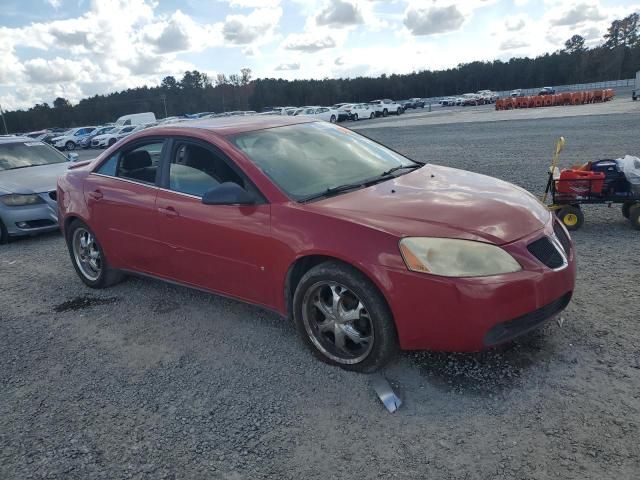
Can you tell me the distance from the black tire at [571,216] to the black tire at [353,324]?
376 cm

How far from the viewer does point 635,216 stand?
557 centimetres

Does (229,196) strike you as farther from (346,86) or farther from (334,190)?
(346,86)

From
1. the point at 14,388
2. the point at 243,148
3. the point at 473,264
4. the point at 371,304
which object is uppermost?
the point at 243,148

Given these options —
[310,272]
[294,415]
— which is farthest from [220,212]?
[294,415]

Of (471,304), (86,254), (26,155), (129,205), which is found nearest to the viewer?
(471,304)

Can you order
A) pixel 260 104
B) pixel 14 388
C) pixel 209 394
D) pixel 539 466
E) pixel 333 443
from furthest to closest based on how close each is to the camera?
pixel 260 104
pixel 14 388
pixel 209 394
pixel 333 443
pixel 539 466

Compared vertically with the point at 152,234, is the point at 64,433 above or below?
below

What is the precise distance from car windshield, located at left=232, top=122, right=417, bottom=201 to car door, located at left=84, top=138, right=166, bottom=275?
3.30ft

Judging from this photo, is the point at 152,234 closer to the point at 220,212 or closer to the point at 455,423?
the point at 220,212

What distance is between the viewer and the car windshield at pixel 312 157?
357 cm

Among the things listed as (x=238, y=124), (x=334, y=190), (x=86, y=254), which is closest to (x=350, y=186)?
(x=334, y=190)

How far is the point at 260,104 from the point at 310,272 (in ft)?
322

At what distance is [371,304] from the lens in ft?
9.68

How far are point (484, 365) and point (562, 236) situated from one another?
1032 mm
